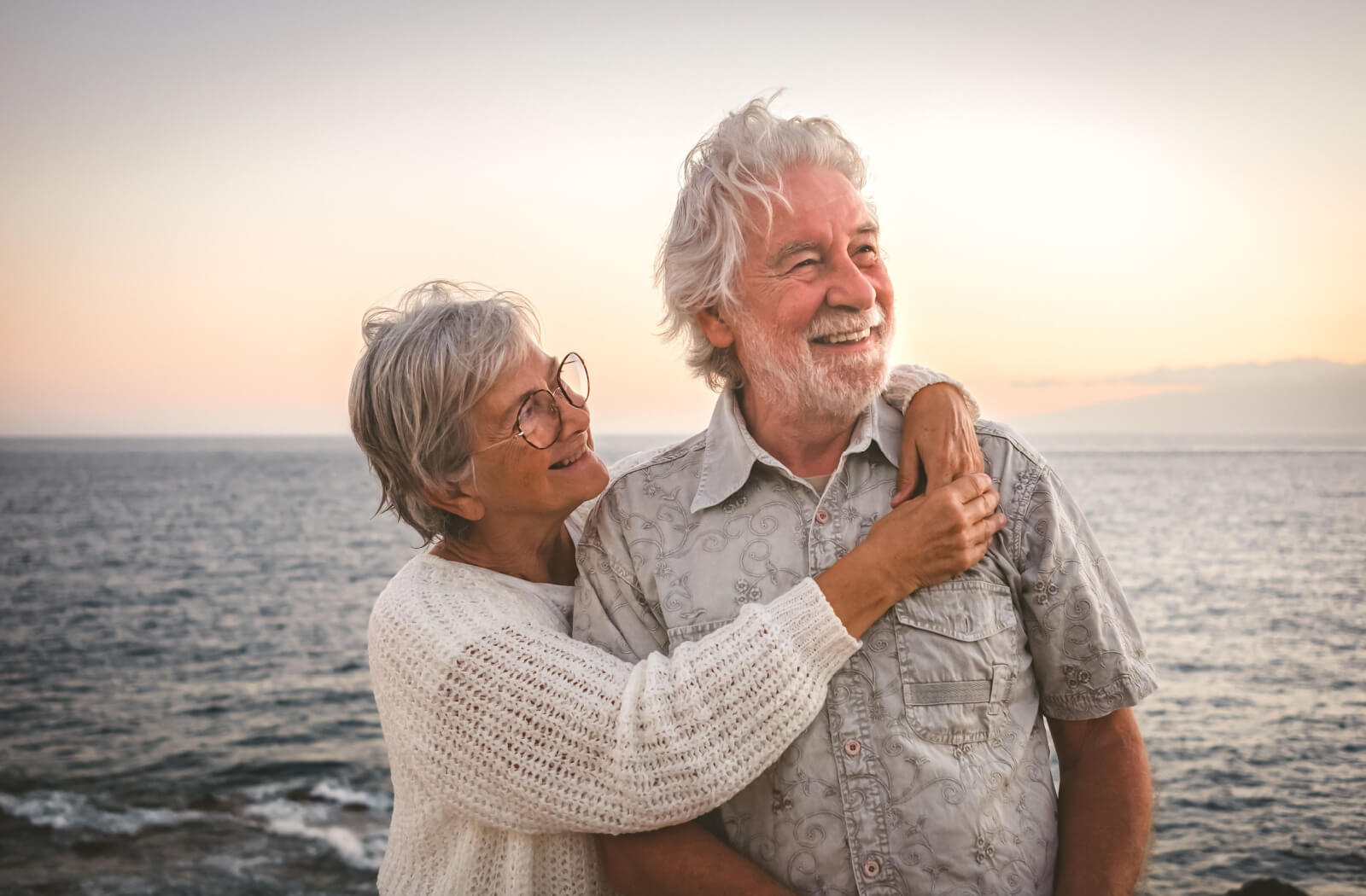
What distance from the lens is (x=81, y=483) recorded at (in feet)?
260

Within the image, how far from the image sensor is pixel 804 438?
8.20 feet

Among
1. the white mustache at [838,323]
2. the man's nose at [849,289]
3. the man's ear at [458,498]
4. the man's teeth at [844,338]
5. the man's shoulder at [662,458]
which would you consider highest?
the man's nose at [849,289]

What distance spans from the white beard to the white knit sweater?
20.8 inches

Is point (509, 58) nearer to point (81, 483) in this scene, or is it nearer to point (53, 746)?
point (53, 746)

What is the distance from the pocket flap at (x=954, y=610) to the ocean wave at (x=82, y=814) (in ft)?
39.5

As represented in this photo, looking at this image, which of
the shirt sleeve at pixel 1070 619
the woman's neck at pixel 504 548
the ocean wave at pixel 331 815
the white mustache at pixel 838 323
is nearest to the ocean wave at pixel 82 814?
the ocean wave at pixel 331 815

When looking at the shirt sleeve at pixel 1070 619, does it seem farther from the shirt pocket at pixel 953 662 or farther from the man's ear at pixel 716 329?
the man's ear at pixel 716 329

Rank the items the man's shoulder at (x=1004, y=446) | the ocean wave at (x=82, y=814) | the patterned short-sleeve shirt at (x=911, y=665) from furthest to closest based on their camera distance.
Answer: the ocean wave at (x=82, y=814)
the man's shoulder at (x=1004, y=446)
the patterned short-sleeve shirt at (x=911, y=665)

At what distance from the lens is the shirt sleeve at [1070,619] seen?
85.9 inches

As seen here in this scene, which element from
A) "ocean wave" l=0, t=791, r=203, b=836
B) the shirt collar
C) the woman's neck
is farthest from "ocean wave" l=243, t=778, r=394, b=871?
the shirt collar

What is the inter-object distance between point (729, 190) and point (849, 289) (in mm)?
431

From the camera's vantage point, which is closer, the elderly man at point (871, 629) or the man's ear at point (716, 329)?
the elderly man at point (871, 629)

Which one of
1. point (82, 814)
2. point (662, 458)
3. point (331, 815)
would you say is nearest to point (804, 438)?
point (662, 458)

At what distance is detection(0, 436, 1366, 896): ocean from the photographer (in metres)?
10.7
